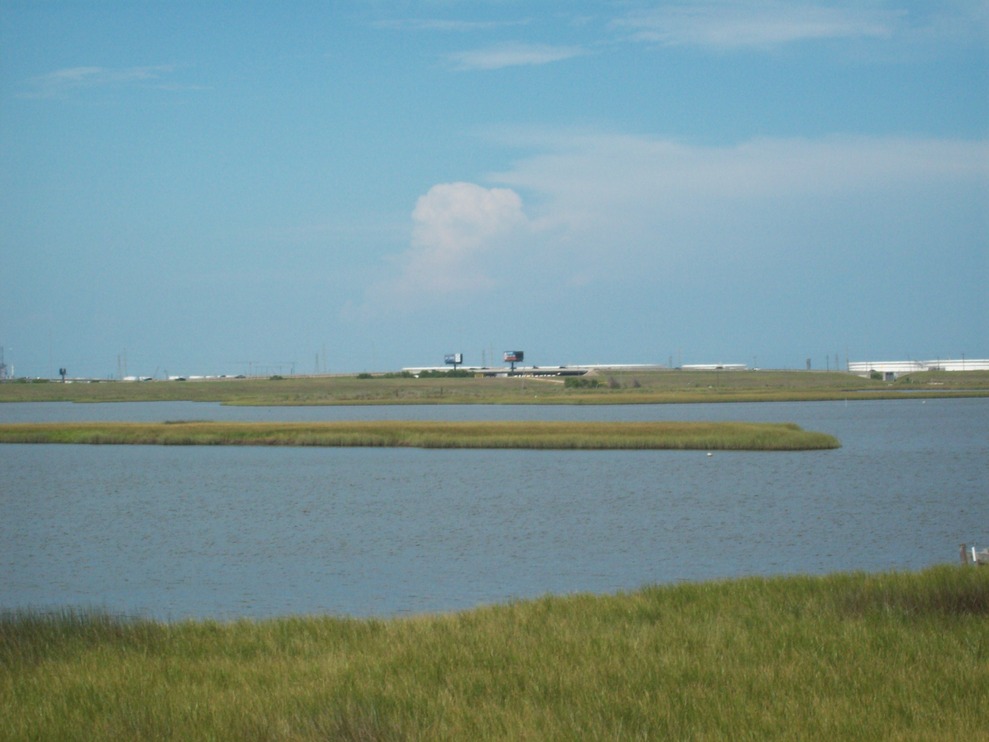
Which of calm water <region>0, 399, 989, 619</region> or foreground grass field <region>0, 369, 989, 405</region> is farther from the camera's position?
foreground grass field <region>0, 369, 989, 405</region>

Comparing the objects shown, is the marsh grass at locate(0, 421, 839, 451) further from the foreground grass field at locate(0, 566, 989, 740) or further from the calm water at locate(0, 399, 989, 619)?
the foreground grass field at locate(0, 566, 989, 740)

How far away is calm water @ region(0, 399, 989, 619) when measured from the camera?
2406cm

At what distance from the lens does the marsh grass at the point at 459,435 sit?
198 ft

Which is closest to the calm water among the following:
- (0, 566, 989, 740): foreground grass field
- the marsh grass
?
the marsh grass

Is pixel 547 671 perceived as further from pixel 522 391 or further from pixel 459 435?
pixel 522 391

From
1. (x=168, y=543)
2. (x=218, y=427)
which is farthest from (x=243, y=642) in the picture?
(x=218, y=427)

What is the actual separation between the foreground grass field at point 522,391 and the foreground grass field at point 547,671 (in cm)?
10661

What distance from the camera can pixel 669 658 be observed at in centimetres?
1299

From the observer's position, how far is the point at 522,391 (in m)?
157

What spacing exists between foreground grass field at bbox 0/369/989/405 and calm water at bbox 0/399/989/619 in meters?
70.0

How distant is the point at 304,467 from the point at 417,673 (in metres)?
43.2

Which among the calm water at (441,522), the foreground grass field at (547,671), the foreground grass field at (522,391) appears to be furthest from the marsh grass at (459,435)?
the foreground grass field at (522,391)

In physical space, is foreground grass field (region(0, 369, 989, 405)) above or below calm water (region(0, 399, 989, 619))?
above

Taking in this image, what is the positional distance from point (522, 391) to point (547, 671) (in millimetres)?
144086
